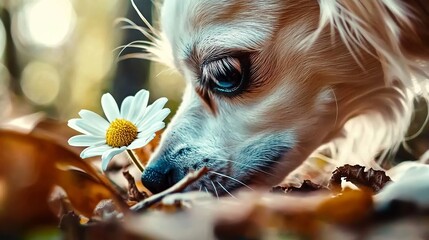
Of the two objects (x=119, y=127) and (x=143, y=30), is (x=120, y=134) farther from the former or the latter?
(x=143, y=30)

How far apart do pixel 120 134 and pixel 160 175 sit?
12 centimetres

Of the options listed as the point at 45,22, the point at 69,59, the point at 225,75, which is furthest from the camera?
the point at 69,59

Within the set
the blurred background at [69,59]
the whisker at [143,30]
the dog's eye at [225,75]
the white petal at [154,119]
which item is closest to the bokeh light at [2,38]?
the blurred background at [69,59]

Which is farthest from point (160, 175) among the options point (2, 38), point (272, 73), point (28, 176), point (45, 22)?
point (2, 38)

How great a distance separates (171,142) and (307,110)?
0.15 m

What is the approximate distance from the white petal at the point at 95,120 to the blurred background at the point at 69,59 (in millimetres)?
252

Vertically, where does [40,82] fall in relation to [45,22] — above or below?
below

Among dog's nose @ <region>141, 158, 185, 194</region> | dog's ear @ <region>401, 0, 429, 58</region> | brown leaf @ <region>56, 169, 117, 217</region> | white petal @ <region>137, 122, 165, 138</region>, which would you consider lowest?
dog's nose @ <region>141, 158, 185, 194</region>

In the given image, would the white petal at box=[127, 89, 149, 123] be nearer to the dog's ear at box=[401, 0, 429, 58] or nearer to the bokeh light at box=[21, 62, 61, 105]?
the dog's ear at box=[401, 0, 429, 58]

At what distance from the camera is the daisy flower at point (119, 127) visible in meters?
0.47

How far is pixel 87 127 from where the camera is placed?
502 mm

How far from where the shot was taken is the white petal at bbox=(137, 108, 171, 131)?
49cm

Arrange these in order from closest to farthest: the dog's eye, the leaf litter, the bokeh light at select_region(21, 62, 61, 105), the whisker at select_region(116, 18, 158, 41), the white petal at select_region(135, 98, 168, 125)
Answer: the leaf litter → the white petal at select_region(135, 98, 168, 125) → the dog's eye → the whisker at select_region(116, 18, 158, 41) → the bokeh light at select_region(21, 62, 61, 105)

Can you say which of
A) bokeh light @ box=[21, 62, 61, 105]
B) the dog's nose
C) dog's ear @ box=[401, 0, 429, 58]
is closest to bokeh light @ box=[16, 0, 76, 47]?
bokeh light @ box=[21, 62, 61, 105]
